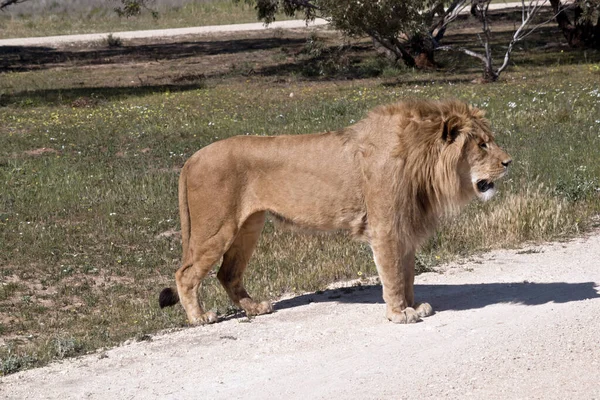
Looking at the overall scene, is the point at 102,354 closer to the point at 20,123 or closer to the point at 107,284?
the point at 107,284

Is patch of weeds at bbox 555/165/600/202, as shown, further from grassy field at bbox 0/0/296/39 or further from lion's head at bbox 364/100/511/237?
grassy field at bbox 0/0/296/39

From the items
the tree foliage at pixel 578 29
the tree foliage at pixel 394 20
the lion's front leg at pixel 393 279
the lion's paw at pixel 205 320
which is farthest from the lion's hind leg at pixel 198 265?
the tree foliage at pixel 578 29

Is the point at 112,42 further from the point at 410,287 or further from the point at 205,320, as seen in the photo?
the point at 410,287

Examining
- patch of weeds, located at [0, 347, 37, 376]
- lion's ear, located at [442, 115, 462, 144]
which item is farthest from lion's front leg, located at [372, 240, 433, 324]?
patch of weeds, located at [0, 347, 37, 376]

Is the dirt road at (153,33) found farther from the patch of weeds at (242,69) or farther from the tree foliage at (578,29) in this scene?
the tree foliage at (578,29)

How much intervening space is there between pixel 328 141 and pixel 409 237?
966mm

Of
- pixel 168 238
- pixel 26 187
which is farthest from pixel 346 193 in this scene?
pixel 26 187

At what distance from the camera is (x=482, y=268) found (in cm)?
883

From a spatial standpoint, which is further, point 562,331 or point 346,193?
point 346,193

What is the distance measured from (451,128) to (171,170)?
8143 mm

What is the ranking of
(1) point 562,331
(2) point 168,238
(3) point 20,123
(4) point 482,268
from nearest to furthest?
(1) point 562,331 < (4) point 482,268 < (2) point 168,238 < (3) point 20,123

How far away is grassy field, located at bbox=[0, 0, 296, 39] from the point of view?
4669cm

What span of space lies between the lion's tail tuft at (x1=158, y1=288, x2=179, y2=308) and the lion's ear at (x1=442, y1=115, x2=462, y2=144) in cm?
243

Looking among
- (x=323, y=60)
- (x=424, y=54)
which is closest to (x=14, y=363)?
(x=424, y=54)
